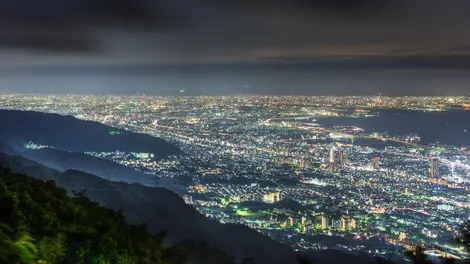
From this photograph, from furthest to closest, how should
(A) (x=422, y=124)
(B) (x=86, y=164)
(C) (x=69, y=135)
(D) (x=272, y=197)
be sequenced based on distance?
(A) (x=422, y=124)
(C) (x=69, y=135)
(B) (x=86, y=164)
(D) (x=272, y=197)

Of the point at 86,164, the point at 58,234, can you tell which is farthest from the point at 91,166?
the point at 58,234

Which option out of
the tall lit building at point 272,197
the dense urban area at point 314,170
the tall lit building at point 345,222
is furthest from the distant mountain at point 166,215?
the tall lit building at point 272,197

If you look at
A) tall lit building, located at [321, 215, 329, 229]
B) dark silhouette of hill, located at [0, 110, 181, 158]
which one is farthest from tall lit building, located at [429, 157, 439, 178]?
dark silhouette of hill, located at [0, 110, 181, 158]

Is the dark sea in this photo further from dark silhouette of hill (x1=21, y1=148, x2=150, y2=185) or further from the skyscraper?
the skyscraper

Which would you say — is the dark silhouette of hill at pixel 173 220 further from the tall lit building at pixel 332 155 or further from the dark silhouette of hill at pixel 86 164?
the tall lit building at pixel 332 155

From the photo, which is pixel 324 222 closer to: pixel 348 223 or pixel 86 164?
pixel 348 223

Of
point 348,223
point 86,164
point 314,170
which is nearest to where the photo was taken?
point 348,223

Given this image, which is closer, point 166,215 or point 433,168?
point 166,215
